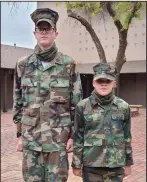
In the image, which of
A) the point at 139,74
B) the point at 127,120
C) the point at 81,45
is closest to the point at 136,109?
the point at 139,74

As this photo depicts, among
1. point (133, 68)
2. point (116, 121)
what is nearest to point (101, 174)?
point (116, 121)

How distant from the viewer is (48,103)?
2.79m

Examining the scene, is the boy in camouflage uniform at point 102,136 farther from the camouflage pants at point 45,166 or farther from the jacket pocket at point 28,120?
the jacket pocket at point 28,120

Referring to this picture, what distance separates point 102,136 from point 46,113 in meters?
0.52

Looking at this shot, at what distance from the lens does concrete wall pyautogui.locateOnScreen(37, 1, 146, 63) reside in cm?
2155

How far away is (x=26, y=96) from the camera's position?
2873 millimetres

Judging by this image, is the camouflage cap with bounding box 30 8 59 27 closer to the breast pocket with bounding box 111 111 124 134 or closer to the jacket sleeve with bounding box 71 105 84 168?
the jacket sleeve with bounding box 71 105 84 168

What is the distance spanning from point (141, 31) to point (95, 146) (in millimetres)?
19761

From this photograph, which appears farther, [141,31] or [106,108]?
[141,31]

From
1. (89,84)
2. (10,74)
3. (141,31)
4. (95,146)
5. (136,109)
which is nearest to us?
(95,146)

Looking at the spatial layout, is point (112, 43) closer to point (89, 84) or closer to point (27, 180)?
point (89, 84)

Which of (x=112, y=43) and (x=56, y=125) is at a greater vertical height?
(x=112, y=43)

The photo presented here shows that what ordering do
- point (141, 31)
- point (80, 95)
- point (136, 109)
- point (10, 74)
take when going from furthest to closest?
point (141, 31)
point (10, 74)
point (136, 109)
point (80, 95)

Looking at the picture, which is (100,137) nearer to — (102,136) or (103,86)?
(102,136)
